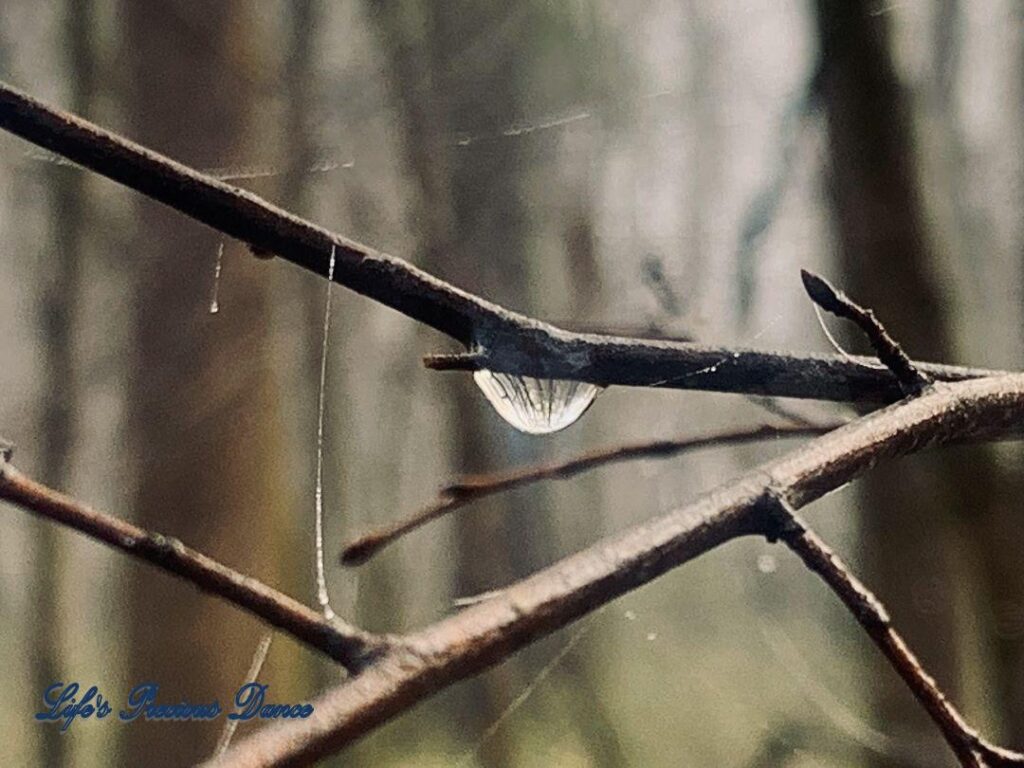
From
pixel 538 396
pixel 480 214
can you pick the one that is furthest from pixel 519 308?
pixel 538 396

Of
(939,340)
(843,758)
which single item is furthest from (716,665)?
(939,340)

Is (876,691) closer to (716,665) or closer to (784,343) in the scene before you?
(716,665)

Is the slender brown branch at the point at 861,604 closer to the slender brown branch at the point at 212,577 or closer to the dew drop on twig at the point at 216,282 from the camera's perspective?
the slender brown branch at the point at 212,577

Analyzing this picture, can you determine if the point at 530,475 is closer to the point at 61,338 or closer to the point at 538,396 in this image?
the point at 538,396

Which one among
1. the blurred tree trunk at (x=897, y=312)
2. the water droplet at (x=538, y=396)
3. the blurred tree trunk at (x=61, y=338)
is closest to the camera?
the water droplet at (x=538, y=396)

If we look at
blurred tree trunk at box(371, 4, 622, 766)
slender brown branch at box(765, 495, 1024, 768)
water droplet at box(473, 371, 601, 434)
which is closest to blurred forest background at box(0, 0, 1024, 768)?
blurred tree trunk at box(371, 4, 622, 766)

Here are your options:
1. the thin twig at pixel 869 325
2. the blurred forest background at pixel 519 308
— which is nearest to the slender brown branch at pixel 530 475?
the blurred forest background at pixel 519 308
